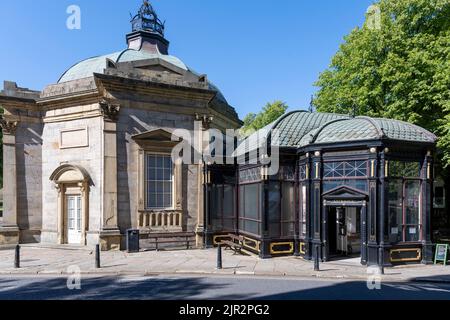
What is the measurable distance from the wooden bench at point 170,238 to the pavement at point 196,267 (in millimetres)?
950

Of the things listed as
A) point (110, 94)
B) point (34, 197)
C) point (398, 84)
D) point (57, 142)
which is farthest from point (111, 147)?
point (398, 84)

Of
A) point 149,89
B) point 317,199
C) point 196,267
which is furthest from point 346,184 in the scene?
point 149,89

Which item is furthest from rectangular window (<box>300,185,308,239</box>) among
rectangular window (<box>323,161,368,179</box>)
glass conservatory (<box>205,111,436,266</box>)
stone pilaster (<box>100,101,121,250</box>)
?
stone pilaster (<box>100,101,121,250</box>)

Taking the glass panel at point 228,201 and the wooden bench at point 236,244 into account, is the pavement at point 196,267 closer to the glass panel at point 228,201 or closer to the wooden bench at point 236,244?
the wooden bench at point 236,244

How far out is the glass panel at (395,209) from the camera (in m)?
11.4

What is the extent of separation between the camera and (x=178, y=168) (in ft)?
50.1

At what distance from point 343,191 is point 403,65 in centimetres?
890

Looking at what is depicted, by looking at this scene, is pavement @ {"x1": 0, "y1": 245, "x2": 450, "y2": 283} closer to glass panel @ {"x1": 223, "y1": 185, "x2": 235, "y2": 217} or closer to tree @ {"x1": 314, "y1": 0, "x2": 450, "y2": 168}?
glass panel @ {"x1": 223, "y1": 185, "x2": 235, "y2": 217}

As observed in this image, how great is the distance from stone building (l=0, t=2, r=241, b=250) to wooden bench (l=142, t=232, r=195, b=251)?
32 cm

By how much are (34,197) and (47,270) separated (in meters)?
6.77

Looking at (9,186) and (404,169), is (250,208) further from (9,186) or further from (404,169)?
(9,186)

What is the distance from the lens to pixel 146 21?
21344 millimetres

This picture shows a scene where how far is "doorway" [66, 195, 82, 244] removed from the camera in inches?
596
